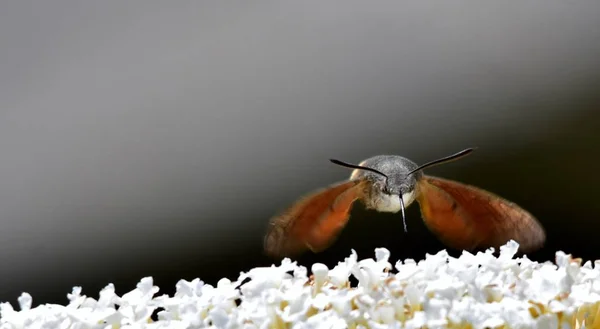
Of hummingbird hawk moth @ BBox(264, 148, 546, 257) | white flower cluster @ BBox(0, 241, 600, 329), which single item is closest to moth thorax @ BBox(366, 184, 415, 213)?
hummingbird hawk moth @ BBox(264, 148, 546, 257)

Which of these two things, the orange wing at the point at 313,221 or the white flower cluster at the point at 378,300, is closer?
the white flower cluster at the point at 378,300

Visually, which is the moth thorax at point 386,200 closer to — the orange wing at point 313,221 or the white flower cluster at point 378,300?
the orange wing at point 313,221

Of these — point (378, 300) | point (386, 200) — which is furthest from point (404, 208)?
point (378, 300)

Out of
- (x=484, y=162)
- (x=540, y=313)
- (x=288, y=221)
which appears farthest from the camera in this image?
(x=484, y=162)

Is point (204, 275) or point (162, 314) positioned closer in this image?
point (162, 314)

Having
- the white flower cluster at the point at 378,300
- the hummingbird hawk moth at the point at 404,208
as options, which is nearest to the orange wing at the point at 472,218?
the hummingbird hawk moth at the point at 404,208

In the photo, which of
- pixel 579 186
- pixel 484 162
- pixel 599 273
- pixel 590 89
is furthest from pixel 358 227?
pixel 599 273

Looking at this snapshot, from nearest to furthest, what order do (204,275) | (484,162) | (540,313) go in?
(540,313) → (204,275) → (484,162)

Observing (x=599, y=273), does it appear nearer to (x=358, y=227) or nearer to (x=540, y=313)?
(x=540, y=313)
